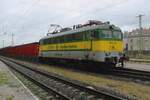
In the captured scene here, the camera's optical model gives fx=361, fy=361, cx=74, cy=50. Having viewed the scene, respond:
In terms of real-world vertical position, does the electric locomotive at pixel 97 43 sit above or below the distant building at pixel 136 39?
below

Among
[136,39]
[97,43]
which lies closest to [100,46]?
[97,43]

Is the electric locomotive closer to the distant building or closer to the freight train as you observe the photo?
the freight train

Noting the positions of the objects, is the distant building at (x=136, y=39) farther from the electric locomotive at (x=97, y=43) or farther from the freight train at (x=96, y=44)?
the electric locomotive at (x=97, y=43)

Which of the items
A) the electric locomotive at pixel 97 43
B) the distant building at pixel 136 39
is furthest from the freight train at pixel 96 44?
the distant building at pixel 136 39

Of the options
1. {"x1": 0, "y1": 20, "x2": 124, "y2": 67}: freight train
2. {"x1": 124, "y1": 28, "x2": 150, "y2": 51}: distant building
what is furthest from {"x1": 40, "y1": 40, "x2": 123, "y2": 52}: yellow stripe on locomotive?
{"x1": 124, "y1": 28, "x2": 150, "y2": 51}: distant building

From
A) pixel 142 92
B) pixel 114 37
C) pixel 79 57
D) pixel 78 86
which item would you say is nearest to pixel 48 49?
pixel 79 57

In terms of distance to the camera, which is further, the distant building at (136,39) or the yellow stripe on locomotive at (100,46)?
the distant building at (136,39)

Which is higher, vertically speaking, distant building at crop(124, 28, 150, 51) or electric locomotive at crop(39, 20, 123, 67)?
distant building at crop(124, 28, 150, 51)

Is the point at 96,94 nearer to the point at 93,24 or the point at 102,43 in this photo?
the point at 102,43

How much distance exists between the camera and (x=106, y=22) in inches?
1010

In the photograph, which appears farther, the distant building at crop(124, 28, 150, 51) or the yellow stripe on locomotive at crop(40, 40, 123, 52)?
the distant building at crop(124, 28, 150, 51)

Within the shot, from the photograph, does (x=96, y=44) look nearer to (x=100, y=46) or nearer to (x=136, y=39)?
(x=100, y=46)

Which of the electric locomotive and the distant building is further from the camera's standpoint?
the distant building

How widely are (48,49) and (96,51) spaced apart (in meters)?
14.0
